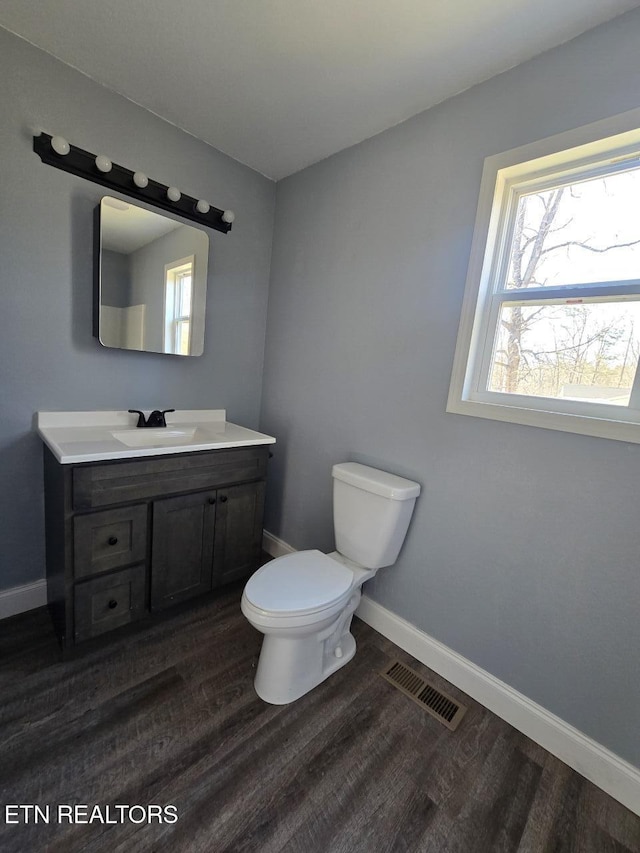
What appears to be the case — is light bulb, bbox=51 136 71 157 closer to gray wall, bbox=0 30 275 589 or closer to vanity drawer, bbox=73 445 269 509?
gray wall, bbox=0 30 275 589

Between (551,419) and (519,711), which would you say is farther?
(519,711)

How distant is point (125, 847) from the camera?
3.05ft

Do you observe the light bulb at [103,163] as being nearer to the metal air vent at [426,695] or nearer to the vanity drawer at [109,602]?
the vanity drawer at [109,602]

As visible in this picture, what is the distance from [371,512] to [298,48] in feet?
5.85

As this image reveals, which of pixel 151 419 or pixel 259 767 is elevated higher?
pixel 151 419

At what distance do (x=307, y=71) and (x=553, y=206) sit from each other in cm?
106

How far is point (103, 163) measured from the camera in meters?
1.51

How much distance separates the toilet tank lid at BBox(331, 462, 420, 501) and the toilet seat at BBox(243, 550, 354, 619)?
1.17ft

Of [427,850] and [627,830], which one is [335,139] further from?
[627,830]

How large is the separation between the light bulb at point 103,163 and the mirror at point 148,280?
0.11 meters

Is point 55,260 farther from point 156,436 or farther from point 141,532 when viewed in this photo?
point 141,532

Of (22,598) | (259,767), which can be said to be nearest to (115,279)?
(22,598)

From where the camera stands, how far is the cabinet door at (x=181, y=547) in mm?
1577

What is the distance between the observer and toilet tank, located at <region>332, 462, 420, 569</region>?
1531mm
